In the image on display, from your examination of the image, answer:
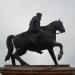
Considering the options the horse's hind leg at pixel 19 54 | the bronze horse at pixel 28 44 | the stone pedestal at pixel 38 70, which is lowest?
the stone pedestal at pixel 38 70

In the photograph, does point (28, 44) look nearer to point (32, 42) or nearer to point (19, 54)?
point (32, 42)

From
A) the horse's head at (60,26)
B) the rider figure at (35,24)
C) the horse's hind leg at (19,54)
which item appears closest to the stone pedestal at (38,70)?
the horse's hind leg at (19,54)

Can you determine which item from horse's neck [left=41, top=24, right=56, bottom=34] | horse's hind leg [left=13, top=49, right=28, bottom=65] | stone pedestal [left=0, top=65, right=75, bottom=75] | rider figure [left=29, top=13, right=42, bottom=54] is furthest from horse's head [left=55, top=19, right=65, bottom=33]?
stone pedestal [left=0, top=65, right=75, bottom=75]

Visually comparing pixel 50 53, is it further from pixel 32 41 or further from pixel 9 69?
pixel 9 69

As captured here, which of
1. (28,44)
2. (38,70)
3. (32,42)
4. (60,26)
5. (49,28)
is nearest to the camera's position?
(38,70)

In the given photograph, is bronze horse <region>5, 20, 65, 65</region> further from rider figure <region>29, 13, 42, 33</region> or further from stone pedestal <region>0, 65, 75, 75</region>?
stone pedestal <region>0, 65, 75, 75</region>

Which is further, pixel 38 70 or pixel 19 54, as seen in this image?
pixel 19 54

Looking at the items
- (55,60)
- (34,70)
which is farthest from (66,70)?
(55,60)

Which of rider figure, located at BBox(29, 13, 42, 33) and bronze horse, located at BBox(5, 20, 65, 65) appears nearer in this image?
bronze horse, located at BBox(5, 20, 65, 65)

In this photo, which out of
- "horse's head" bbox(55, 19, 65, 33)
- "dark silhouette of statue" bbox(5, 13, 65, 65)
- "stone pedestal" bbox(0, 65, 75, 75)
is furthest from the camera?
"horse's head" bbox(55, 19, 65, 33)

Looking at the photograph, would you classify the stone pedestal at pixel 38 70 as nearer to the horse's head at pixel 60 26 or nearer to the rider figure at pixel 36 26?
the rider figure at pixel 36 26

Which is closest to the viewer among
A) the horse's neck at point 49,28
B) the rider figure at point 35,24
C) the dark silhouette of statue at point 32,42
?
the dark silhouette of statue at point 32,42

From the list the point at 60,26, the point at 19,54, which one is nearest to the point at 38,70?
the point at 19,54

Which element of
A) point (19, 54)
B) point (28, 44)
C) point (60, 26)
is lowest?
point (19, 54)
